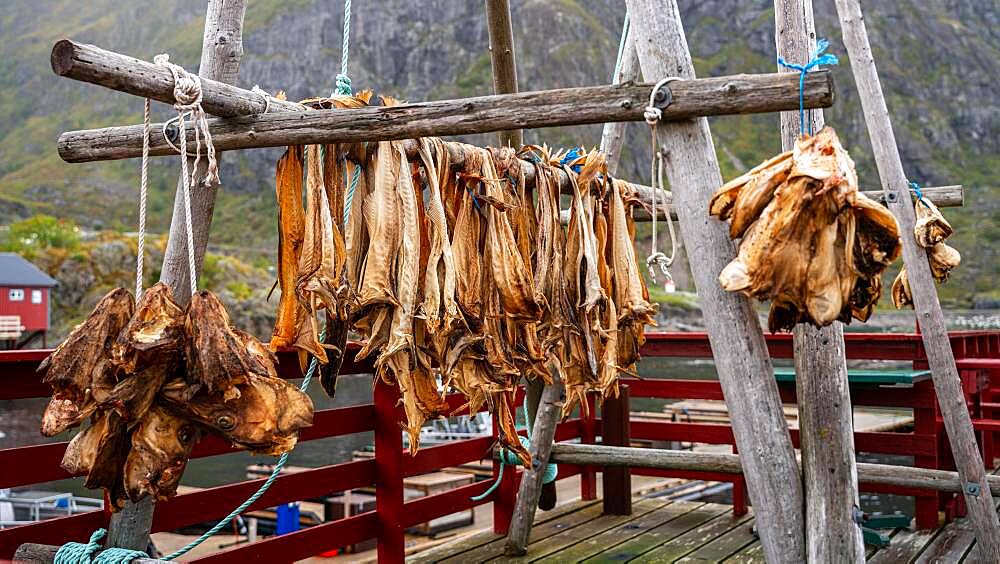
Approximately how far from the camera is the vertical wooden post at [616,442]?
596 cm

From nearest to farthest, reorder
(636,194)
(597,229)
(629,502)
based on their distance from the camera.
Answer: (597,229), (636,194), (629,502)

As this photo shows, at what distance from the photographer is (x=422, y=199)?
3229 mm

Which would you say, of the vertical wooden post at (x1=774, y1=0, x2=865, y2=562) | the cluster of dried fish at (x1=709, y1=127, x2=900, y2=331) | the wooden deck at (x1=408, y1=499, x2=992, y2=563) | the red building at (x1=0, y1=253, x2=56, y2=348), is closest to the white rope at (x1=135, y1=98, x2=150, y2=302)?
the cluster of dried fish at (x1=709, y1=127, x2=900, y2=331)

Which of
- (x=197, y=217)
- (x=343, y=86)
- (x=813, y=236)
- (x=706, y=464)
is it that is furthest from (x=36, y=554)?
(x=706, y=464)

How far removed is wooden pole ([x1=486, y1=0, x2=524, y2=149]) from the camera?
4.53 meters

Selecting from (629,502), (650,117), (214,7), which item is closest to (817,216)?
(650,117)

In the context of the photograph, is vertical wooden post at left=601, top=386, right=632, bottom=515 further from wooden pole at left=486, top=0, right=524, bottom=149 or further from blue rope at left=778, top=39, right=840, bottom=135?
blue rope at left=778, top=39, right=840, bottom=135

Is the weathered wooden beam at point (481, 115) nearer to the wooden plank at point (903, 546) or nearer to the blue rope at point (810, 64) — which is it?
the blue rope at point (810, 64)

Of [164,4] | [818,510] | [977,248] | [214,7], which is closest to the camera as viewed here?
[818,510]

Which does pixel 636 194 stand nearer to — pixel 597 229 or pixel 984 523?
pixel 597 229

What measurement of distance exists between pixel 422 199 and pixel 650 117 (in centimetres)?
106

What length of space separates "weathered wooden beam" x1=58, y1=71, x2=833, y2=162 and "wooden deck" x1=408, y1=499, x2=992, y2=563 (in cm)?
301

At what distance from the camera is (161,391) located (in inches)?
84.4

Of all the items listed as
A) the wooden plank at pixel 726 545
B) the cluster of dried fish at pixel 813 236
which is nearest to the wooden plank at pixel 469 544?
the wooden plank at pixel 726 545
